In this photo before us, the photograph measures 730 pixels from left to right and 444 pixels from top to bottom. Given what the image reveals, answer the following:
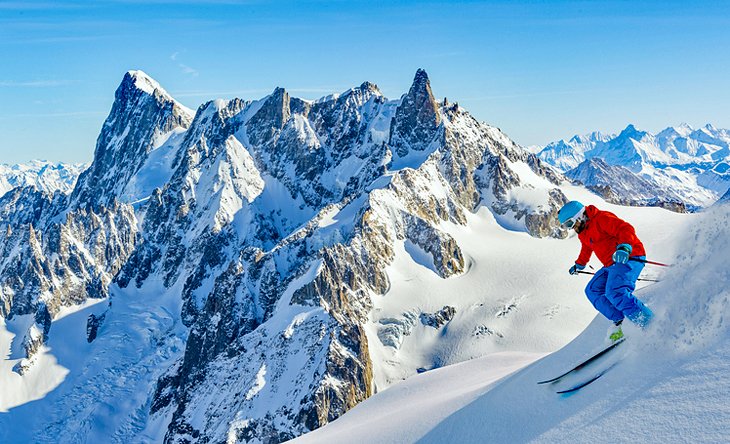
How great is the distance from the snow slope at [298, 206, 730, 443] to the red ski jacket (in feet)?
2.87

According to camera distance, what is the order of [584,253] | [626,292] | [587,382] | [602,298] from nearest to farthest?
[587,382], [626,292], [602,298], [584,253]

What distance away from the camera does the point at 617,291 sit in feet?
34.9

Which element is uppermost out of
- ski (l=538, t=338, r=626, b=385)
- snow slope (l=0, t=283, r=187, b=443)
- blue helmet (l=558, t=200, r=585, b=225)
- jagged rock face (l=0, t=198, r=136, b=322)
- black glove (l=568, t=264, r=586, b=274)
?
jagged rock face (l=0, t=198, r=136, b=322)

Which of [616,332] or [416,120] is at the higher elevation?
[416,120]

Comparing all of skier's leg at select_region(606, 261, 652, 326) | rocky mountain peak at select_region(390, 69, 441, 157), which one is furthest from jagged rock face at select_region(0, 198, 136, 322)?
skier's leg at select_region(606, 261, 652, 326)

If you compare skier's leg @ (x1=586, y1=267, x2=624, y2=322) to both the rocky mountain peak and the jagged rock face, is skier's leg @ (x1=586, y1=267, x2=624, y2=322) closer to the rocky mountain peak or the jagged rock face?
the rocky mountain peak

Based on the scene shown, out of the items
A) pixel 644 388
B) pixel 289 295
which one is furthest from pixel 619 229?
pixel 289 295

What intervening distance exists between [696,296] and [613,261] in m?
3.14

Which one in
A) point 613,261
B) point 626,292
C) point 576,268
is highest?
point 576,268

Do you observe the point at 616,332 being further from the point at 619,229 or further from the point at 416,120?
the point at 416,120

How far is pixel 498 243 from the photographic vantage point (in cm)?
13575

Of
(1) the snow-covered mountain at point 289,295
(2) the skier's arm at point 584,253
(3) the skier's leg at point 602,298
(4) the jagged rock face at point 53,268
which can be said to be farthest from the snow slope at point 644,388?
(4) the jagged rock face at point 53,268

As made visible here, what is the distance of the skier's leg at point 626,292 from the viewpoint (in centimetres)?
972

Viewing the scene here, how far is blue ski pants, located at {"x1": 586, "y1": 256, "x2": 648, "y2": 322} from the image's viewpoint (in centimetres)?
1010
